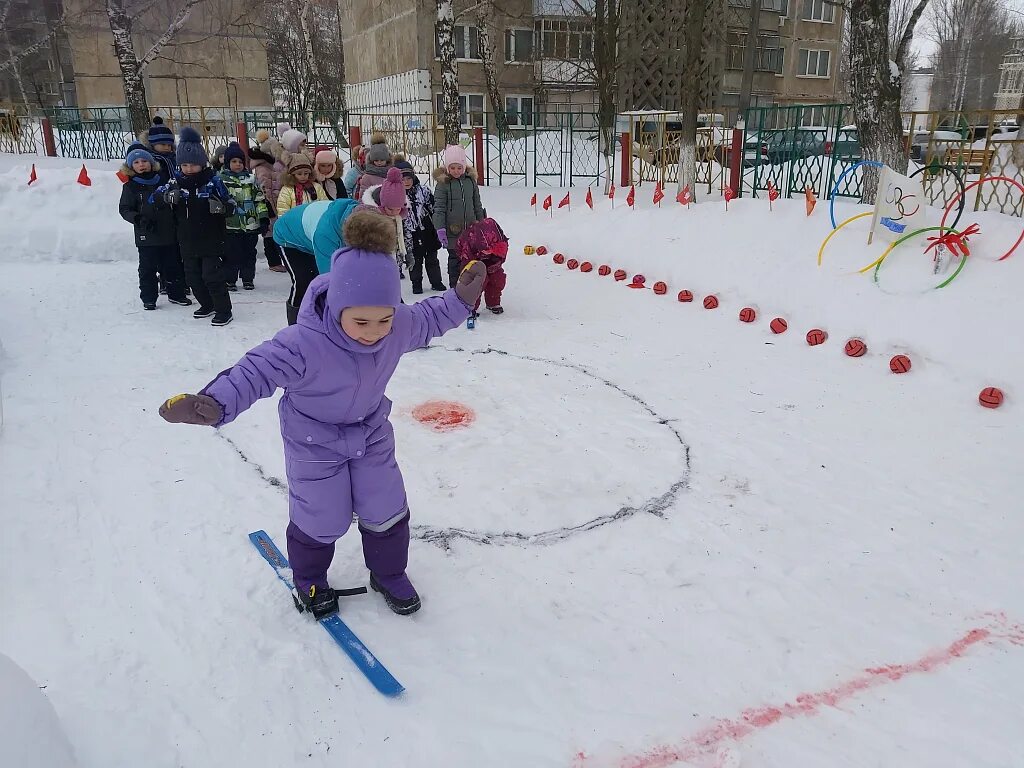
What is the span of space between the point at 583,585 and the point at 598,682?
0.56 metres

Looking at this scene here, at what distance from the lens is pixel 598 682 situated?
8.14 feet

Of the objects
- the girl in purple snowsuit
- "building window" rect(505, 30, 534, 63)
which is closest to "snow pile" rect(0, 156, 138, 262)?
the girl in purple snowsuit

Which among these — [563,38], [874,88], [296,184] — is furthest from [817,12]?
[296,184]

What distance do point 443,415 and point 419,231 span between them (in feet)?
11.3

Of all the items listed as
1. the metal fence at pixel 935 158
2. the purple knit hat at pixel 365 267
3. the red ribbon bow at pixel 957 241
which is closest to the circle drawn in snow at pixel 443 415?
the purple knit hat at pixel 365 267

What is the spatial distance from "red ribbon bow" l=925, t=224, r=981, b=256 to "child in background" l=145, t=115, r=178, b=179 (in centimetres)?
653

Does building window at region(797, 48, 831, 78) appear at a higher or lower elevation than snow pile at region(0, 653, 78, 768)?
higher

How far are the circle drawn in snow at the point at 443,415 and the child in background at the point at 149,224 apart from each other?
3.44 m

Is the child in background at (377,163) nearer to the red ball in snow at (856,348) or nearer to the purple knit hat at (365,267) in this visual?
the red ball in snow at (856,348)

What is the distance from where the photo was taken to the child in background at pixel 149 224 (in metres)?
6.33

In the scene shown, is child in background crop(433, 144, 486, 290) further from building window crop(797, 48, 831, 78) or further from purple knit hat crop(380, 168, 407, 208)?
building window crop(797, 48, 831, 78)

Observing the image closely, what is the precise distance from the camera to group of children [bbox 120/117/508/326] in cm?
617

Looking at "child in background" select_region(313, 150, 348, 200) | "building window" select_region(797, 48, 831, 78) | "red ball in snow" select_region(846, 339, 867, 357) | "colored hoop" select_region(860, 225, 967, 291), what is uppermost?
"building window" select_region(797, 48, 831, 78)

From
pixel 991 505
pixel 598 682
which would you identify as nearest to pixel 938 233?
pixel 991 505
